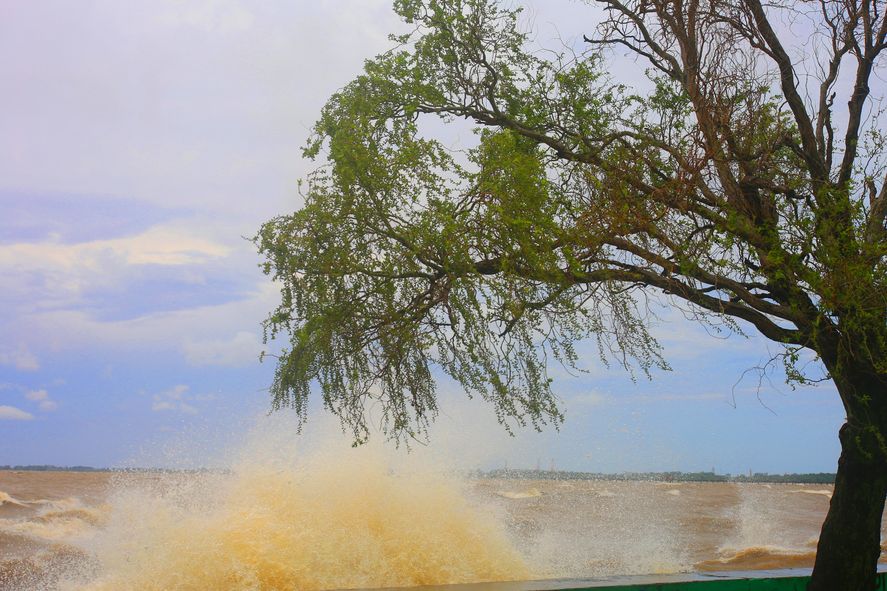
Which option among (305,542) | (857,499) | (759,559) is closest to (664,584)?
(857,499)

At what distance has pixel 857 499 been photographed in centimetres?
835

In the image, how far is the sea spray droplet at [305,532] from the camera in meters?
11.3

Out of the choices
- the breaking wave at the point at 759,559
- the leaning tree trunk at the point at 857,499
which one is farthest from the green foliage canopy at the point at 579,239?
the breaking wave at the point at 759,559

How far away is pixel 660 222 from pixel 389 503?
7.11 meters

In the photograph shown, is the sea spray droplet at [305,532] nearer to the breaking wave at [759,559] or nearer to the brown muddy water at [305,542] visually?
the brown muddy water at [305,542]

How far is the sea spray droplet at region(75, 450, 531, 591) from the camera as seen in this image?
11305 mm

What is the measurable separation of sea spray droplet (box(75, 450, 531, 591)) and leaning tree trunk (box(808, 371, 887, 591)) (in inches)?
223

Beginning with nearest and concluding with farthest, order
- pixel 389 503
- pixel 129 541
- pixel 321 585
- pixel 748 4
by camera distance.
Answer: pixel 748 4
pixel 321 585
pixel 129 541
pixel 389 503

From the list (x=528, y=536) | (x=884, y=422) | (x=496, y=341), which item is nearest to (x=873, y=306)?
(x=884, y=422)

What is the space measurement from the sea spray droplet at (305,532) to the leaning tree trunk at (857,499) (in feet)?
18.6

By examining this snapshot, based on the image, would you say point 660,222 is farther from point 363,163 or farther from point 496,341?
point 363,163

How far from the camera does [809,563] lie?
16109mm

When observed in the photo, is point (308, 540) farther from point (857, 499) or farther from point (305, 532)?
point (857, 499)

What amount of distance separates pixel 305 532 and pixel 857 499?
7310 millimetres
